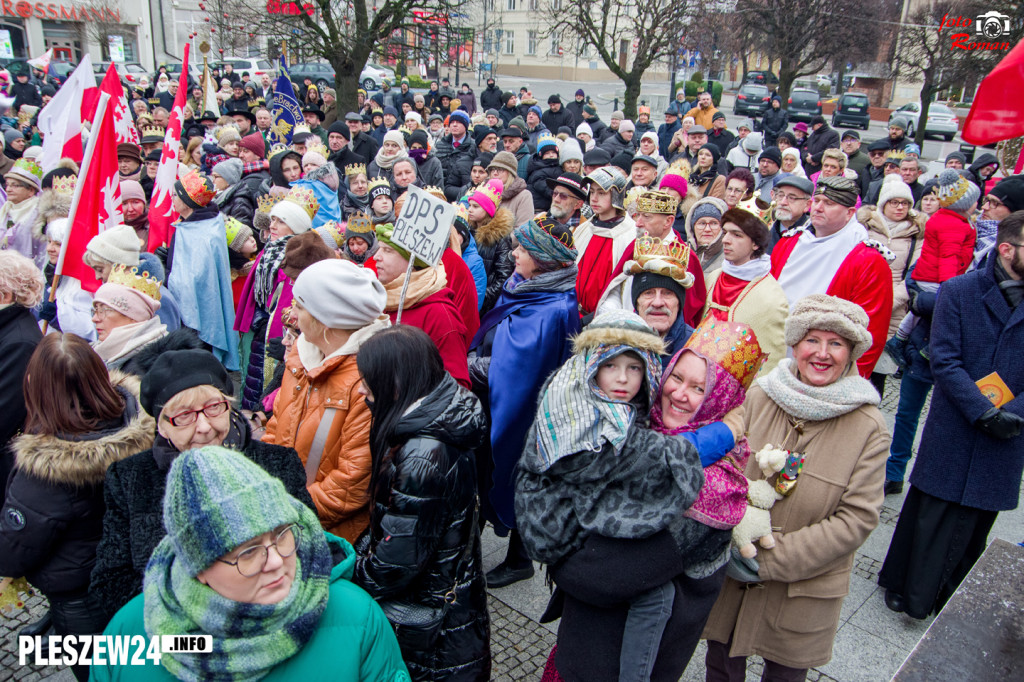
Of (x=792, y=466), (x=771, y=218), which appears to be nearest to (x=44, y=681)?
(x=792, y=466)

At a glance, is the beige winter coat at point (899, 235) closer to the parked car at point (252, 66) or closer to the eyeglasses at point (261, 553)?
the eyeglasses at point (261, 553)

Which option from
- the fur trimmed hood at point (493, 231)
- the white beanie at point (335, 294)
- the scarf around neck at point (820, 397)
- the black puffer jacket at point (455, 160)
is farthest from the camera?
the black puffer jacket at point (455, 160)

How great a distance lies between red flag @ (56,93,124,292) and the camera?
459 cm

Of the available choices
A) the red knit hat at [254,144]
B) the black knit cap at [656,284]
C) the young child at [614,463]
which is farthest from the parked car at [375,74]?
the young child at [614,463]

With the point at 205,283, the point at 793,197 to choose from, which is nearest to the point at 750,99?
the point at 793,197

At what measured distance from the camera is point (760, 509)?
9.09 ft

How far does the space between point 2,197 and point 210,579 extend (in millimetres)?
7833

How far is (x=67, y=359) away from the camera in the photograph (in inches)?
106

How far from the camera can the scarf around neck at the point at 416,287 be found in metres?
3.97

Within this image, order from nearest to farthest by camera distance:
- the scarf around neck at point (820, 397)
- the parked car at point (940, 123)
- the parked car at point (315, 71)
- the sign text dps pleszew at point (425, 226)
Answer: the scarf around neck at point (820, 397), the sign text dps pleszew at point (425, 226), the parked car at point (940, 123), the parked car at point (315, 71)

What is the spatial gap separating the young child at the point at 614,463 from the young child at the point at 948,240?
14.5 feet

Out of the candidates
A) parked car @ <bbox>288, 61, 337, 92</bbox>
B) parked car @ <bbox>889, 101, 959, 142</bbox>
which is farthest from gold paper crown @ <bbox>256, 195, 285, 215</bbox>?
parked car @ <bbox>889, 101, 959, 142</bbox>

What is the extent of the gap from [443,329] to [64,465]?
1.94m

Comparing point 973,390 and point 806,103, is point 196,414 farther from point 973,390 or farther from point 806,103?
point 806,103
